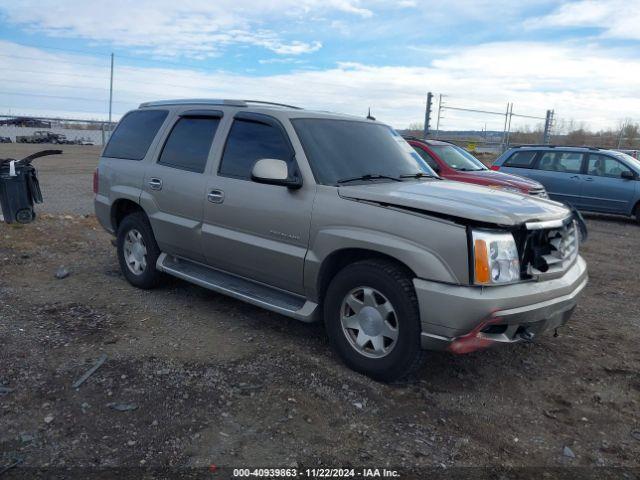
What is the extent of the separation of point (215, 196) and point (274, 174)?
2.87 ft

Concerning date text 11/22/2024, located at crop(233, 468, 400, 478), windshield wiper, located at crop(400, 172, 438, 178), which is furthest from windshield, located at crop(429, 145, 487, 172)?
date text 11/22/2024, located at crop(233, 468, 400, 478)

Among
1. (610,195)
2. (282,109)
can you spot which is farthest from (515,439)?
(610,195)

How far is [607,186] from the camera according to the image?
1266 centimetres

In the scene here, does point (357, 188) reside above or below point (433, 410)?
above

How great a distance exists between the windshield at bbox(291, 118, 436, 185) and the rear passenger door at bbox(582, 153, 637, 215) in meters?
9.32

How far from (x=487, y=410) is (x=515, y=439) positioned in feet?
1.13

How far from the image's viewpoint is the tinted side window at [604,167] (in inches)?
500

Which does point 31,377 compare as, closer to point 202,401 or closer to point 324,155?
point 202,401

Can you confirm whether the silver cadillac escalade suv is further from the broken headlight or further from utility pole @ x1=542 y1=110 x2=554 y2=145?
utility pole @ x1=542 y1=110 x2=554 y2=145

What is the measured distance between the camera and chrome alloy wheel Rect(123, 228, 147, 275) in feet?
18.9

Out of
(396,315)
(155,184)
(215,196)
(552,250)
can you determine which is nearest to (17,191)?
(155,184)

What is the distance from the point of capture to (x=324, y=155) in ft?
14.4

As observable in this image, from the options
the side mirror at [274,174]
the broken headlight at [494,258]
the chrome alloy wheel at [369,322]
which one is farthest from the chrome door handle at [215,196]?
the broken headlight at [494,258]

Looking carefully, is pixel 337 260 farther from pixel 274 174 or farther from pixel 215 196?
pixel 215 196
